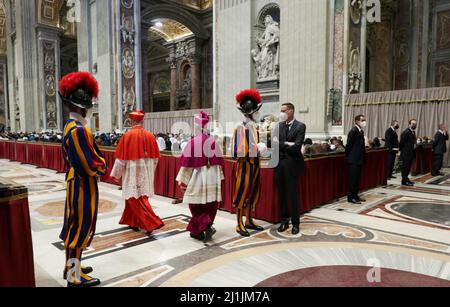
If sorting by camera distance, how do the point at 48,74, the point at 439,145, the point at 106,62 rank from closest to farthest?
the point at 439,145, the point at 106,62, the point at 48,74

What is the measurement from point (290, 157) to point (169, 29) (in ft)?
69.8

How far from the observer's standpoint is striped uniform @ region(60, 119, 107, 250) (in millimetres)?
2502

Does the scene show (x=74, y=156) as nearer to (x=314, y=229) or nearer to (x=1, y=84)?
(x=314, y=229)

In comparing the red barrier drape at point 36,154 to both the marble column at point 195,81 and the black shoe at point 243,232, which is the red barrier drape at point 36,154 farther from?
the marble column at point 195,81

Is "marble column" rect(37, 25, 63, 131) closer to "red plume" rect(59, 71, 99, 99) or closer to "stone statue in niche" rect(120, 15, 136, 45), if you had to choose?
"stone statue in niche" rect(120, 15, 136, 45)

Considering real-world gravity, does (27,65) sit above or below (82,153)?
above

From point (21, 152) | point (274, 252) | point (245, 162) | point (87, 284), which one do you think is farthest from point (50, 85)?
point (274, 252)

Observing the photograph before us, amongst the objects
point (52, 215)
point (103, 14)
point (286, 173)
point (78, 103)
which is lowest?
point (52, 215)

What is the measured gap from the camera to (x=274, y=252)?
3.40 m

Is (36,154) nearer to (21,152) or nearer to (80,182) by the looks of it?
(21,152)

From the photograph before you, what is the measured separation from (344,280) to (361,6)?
923cm

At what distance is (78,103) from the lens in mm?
2561

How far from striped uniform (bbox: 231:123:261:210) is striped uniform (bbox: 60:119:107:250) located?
1.76 m
